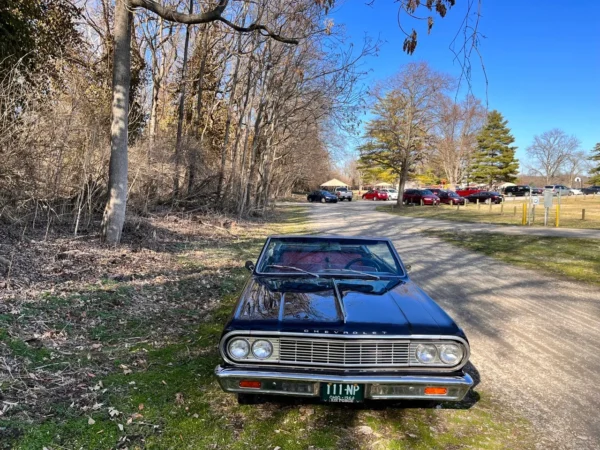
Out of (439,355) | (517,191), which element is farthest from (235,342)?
(517,191)

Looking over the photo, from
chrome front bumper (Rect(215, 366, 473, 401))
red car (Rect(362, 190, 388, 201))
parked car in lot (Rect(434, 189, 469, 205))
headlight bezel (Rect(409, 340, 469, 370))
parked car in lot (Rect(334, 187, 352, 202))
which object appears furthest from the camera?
red car (Rect(362, 190, 388, 201))

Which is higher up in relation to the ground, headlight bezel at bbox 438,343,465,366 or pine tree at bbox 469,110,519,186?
pine tree at bbox 469,110,519,186

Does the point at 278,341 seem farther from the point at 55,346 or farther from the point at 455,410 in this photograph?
the point at 55,346

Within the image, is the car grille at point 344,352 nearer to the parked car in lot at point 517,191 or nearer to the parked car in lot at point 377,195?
the parked car in lot at point 377,195

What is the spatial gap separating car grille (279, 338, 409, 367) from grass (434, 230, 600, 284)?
7849 mm

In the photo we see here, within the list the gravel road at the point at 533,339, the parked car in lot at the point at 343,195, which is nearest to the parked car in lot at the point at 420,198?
the parked car in lot at the point at 343,195

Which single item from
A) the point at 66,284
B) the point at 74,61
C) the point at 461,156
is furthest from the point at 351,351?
the point at 461,156

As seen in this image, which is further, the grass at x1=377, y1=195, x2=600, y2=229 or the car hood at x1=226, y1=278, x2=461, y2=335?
the grass at x1=377, y1=195, x2=600, y2=229

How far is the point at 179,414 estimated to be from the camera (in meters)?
3.18

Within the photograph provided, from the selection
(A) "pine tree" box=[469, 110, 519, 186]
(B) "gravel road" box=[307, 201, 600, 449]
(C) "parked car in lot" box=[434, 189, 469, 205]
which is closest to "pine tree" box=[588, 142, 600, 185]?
(A) "pine tree" box=[469, 110, 519, 186]

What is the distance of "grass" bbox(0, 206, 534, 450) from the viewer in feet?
9.41

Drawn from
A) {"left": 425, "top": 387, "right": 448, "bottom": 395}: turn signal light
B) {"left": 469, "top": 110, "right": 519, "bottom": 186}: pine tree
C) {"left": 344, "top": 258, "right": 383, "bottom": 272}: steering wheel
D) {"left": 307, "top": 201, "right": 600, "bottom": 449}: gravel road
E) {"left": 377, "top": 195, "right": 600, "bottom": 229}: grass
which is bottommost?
{"left": 307, "top": 201, "right": 600, "bottom": 449}: gravel road

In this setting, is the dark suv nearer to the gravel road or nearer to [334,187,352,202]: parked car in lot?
[334,187,352,202]: parked car in lot

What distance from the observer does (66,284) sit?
5914mm
